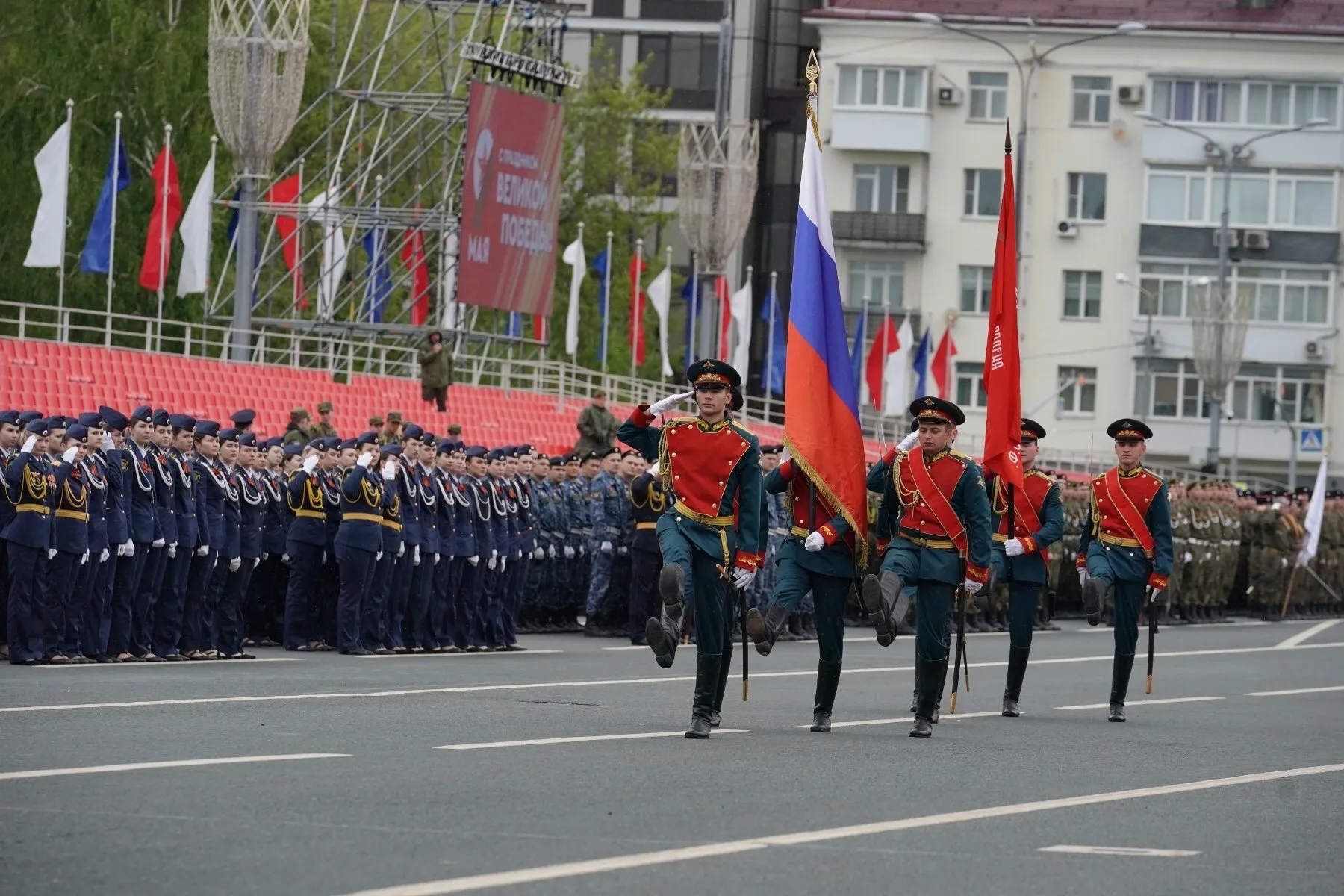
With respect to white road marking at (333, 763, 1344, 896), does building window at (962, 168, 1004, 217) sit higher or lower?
higher

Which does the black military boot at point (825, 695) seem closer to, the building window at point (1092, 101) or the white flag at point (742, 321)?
the white flag at point (742, 321)

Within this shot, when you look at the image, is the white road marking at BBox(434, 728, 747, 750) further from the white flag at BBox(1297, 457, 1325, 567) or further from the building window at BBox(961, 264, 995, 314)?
the building window at BBox(961, 264, 995, 314)

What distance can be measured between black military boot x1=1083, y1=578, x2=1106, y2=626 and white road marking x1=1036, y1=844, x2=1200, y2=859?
22.2 ft

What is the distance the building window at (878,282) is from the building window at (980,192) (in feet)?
8.08

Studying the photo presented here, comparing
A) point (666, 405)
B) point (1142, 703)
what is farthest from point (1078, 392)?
point (666, 405)

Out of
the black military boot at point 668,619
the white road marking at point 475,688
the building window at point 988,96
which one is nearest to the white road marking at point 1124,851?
the black military boot at point 668,619

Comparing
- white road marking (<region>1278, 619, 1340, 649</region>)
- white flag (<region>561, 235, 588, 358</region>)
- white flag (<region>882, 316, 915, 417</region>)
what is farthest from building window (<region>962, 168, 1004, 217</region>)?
white road marking (<region>1278, 619, 1340, 649</region>)

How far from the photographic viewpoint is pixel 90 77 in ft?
152

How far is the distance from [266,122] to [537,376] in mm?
9241

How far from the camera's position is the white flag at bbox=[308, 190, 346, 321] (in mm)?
44188

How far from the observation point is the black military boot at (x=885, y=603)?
1349 cm

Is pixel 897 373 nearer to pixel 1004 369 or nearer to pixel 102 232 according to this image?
pixel 102 232

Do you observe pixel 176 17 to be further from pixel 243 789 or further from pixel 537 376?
pixel 243 789

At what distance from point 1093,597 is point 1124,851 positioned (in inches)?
281
